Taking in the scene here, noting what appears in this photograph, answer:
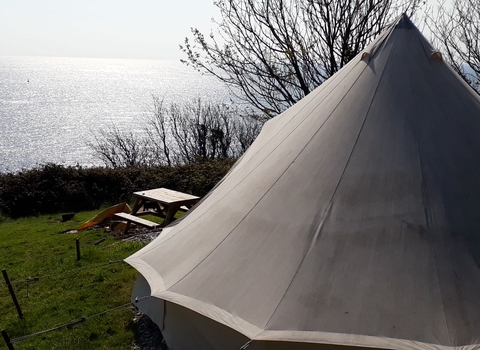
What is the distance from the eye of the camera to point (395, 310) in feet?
10.6

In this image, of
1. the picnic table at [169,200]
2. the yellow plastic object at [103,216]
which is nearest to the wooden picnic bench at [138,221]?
the picnic table at [169,200]

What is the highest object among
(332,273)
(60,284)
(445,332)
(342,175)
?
(342,175)

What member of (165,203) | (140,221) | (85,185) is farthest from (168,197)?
(85,185)

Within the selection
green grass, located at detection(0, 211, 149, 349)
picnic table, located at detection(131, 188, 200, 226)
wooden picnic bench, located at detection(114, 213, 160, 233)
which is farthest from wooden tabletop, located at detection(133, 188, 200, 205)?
green grass, located at detection(0, 211, 149, 349)

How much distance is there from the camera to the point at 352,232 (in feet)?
12.1

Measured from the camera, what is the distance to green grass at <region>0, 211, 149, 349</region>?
5.14m

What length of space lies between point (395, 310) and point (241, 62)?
10.7 metres

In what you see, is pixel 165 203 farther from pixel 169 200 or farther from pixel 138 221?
pixel 138 221

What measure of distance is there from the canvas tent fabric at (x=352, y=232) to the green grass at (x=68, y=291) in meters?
0.71

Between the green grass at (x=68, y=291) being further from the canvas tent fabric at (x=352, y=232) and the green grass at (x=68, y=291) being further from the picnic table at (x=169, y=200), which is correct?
the picnic table at (x=169, y=200)

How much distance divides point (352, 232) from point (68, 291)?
4371 mm

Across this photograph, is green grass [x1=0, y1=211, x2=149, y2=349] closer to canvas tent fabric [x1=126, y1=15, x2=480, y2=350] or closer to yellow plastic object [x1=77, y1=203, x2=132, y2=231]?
yellow plastic object [x1=77, y1=203, x2=132, y2=231]

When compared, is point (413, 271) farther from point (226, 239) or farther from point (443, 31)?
point (443, 31)

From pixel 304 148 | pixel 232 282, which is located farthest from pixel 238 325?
pixel 304 148
